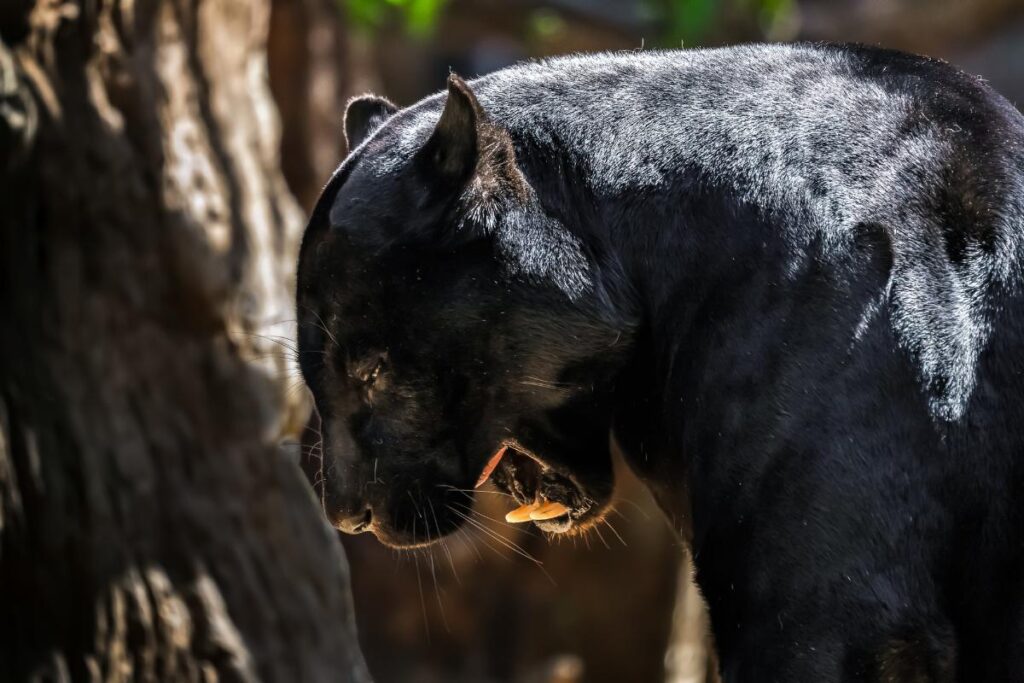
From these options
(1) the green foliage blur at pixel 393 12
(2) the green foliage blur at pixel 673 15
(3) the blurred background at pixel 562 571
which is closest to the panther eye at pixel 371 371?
(1) the green foliage blur at pixel 393 12

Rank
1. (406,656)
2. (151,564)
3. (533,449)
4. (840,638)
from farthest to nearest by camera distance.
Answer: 1. (406,656)
2. (151,564)
3. (533,449)
4. (840,638)

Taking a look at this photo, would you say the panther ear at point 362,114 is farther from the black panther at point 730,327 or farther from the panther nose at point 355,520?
the panther nose at point 355,520

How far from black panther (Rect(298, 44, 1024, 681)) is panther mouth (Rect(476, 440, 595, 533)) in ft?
0.04

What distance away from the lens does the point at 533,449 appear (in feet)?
9.61

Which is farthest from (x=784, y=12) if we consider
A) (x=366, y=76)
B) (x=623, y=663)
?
(x=623, y=663)

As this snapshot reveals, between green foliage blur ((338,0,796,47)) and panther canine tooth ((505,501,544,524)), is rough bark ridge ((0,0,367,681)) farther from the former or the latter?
green foliage blur ((338,0,796,47))

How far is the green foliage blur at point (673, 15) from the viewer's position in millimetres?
6469

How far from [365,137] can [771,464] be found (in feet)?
4.13

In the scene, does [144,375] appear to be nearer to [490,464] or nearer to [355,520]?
[355,520]

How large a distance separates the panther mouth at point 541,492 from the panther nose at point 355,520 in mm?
269

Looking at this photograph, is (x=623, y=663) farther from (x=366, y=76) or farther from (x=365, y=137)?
(x=365, y=137)

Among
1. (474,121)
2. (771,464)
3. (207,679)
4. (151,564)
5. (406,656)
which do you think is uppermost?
(474,121)

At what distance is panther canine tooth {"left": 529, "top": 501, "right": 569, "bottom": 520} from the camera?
3.16 meters

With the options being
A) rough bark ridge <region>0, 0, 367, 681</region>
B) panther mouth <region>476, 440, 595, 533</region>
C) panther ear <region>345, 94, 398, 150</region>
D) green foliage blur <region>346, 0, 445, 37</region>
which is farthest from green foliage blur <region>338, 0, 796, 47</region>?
panther mouth <region>476, 440, 595, 533</region>
